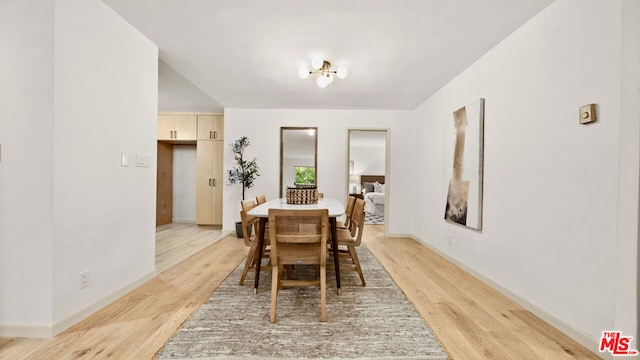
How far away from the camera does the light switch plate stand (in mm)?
1629

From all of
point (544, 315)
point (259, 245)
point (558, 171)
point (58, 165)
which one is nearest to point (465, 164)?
point (558, 171)

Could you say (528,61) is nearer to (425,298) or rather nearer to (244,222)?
(425,298)

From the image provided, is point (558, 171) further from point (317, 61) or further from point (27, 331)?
point (27, 331)

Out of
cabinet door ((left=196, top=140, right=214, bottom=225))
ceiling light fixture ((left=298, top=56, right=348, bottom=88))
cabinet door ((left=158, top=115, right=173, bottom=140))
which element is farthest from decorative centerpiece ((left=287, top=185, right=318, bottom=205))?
cabinet door ((left=158, top=115, right=173, bottom=140))

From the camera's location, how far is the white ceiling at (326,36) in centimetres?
211

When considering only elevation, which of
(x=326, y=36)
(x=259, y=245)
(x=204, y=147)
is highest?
(x=326, y=36)

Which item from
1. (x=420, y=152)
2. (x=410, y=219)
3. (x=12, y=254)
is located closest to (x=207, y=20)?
(x=12, y=254)

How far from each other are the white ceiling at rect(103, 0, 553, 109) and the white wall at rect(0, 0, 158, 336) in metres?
0.50

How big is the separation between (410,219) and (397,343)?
3.57 meters

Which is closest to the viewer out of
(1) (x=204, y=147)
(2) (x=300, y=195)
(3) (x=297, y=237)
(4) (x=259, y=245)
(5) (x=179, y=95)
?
(3) (x=297, y=237)

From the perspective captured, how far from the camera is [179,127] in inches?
225

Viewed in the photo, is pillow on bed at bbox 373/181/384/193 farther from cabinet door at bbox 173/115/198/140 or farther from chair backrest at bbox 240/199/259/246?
chair backrest at bbox 240/199/259/246
